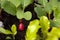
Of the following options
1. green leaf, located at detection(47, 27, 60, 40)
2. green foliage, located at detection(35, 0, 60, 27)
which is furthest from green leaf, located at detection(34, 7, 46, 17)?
green leaf, located at detection(47, 27, 60, 40)

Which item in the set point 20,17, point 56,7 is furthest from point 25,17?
point 56,7

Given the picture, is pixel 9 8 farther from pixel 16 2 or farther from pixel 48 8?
pixel 48 8

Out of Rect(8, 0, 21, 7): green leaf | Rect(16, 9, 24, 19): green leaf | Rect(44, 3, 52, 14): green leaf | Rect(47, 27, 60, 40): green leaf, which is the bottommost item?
Rect(47, 27, 60, 40): green leaf

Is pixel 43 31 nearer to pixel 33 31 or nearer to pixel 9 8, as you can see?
pixel 33 31

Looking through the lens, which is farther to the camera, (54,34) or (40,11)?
(40,11)

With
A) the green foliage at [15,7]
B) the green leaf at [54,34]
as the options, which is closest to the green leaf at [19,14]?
the green foliage at [15,7]

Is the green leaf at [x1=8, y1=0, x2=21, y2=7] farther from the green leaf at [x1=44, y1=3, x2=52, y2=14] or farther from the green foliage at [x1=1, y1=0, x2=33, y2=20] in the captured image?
the green leaf at [x1=44, y1=3, x2=52, y2=14]

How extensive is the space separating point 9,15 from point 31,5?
0.11 m

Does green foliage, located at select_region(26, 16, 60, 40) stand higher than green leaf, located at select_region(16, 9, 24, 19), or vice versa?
green leaf, located at select_region(16, 9, 24, 19)

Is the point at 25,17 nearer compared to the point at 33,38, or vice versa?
the point at 33,38

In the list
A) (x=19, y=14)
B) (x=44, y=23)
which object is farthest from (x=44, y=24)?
(x=19, y=14)

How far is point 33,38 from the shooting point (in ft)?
1.82

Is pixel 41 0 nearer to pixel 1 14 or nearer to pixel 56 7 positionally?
pixel 56 7

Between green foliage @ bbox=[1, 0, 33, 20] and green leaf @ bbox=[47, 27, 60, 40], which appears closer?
green leaf @ bbox=[47, 27, 60, 40]
